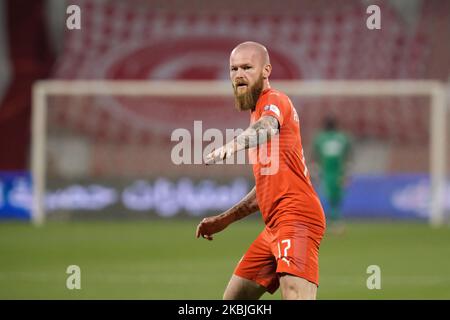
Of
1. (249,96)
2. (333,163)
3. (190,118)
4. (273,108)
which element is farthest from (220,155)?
(190,118)

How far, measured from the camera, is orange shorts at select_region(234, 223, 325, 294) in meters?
6.29

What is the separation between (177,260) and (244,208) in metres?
6.82

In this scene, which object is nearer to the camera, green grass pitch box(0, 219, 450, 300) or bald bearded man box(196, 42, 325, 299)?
bald bearded man box(196, 42, 325, 299)

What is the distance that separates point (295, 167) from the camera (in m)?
6.52

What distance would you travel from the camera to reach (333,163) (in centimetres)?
1866

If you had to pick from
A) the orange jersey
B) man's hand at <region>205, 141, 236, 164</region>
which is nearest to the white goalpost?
the orange jersey

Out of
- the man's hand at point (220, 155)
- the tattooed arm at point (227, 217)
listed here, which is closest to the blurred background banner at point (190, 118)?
the tattooed arm at point (227, 217)

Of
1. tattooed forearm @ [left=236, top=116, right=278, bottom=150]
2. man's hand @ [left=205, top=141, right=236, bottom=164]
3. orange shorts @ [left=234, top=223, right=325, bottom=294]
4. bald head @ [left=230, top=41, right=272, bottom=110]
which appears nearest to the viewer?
man's hand @ [left=205, top=141, right=236, bottom=164]

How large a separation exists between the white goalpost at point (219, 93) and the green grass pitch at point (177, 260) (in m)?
0.96

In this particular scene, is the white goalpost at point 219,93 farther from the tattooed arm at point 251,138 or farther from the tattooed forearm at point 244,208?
the tattooed arm at point 251,138

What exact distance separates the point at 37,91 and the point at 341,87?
611cm

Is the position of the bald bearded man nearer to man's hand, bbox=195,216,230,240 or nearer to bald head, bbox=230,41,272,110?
bald head, bbox=230,41,272,110

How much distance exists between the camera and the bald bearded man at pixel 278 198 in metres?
6.29

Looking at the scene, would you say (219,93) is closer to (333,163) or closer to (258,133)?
(333,163)
